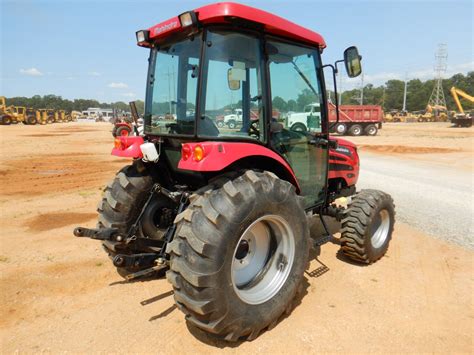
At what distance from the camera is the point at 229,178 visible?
280 cm

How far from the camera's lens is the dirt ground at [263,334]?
109 inches

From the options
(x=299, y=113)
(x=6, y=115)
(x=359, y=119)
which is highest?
(x=6, y=115)

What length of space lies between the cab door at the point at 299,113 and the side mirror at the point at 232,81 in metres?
0.36

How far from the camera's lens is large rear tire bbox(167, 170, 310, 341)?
8.24 ft

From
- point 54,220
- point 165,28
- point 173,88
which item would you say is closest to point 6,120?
point 54,220

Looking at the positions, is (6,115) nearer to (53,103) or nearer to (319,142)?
(319,142)

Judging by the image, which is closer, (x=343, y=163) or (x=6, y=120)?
(x=343, y=163)

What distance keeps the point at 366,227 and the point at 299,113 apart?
152 cm

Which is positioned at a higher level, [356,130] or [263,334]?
[356,130]

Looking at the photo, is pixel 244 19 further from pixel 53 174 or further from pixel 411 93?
pixel 411 93

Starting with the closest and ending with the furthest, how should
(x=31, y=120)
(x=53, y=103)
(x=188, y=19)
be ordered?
(x=188, y=19)
(x=31, y=120)
(x=53, y=103)

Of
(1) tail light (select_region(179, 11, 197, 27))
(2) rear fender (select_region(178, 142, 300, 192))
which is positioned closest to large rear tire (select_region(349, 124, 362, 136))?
(2) rear fender (select_region(178, 142, 300, 192))

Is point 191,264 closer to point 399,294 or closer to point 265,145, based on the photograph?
point 265,145

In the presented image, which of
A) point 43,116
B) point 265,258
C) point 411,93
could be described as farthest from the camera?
point 411,93
